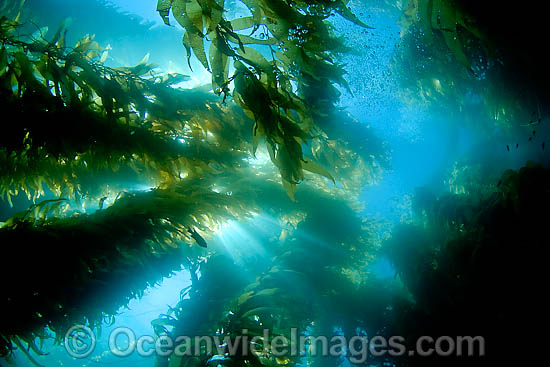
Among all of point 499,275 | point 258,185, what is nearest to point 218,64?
point 258,185

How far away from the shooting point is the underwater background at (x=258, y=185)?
146 centimetres

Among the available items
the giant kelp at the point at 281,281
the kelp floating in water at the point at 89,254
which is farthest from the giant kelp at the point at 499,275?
the kelp floating in water at the point at 89,254

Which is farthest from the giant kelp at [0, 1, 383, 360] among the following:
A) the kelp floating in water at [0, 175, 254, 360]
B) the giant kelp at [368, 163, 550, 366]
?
the giant kelp at [368, 163, 550, 366]

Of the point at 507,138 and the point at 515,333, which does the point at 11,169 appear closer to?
the point at 515,333

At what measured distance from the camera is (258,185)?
406 cm

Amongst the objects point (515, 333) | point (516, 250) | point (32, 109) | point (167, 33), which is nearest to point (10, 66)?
point (32, 109)

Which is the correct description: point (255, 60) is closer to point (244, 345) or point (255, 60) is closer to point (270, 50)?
point (270, 50)

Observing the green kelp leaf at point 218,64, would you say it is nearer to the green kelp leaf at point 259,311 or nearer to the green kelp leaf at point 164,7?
the green kelp leaf at point 164,7

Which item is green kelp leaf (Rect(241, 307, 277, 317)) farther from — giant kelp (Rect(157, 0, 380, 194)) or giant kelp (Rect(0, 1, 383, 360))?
giant kelp (Rect(157, 0, 380, 194))

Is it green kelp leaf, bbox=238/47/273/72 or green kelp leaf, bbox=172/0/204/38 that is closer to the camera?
green kelp leaf, bbox=172/0/204/38

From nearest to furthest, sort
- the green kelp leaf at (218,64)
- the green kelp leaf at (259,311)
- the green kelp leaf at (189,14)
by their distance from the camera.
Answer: the green kelp leaf at (189,14), the green kelp leaf at (218,64), the green kelp leaf at (259,311)

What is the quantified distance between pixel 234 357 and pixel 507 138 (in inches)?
296

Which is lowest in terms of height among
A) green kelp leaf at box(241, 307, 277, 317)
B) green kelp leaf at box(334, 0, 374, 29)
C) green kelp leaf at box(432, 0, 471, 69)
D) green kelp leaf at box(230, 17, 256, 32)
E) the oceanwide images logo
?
the oceanwide images logo

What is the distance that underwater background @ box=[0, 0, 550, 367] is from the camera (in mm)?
1460
